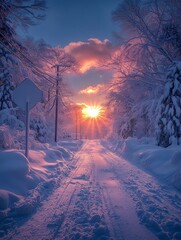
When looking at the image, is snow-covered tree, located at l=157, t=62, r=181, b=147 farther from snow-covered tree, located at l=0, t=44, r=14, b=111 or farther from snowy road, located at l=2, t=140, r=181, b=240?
snow-covered tree, located at l=0, t=44, r=14, b=111

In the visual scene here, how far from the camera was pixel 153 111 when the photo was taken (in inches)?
651

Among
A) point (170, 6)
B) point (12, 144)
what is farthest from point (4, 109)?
point (170, 6)

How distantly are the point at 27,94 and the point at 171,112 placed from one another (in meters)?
8.70

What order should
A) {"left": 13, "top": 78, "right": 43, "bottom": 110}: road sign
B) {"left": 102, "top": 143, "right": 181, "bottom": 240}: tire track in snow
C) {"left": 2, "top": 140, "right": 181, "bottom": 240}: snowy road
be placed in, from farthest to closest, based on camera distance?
{"left": 13, "top": 78, "right": 43, "bottom": 110}: road sign < {"left": 102, "top": 143, "right": 181, "bottom": 240}: tire track in snow < {"left": 2, "top": 140, "right": 181, "bottom": 240}: snowy road

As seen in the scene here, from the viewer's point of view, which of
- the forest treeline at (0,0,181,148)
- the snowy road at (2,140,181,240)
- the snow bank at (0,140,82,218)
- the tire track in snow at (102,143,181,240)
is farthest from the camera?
the forest treeline at (0,0,181,148)

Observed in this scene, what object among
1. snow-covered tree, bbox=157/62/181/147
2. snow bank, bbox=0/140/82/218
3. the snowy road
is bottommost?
the snowy road

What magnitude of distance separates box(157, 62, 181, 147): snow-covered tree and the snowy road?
20.2 ft

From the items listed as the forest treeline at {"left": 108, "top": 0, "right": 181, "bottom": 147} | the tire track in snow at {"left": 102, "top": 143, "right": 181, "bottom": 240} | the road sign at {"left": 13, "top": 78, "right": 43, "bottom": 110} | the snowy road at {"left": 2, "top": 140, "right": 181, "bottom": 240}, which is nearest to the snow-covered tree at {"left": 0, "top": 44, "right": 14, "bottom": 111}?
the road sign at {"left": 13, "top": 78, "right": 43, "bottom": 110}

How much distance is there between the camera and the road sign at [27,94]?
21.7 feet

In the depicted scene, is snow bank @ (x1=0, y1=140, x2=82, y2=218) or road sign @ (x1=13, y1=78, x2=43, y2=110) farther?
road sign @ (x1=13, y1=78, x2=43, y2=110)

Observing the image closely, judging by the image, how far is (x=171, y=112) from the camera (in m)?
11.1

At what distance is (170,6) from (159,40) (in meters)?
2.43

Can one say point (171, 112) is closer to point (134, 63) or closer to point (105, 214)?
point (134, 63)

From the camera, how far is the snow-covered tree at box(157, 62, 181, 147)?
10.7 metres
